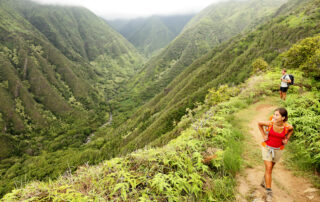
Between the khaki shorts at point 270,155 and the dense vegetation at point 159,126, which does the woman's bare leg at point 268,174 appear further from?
the dense vegetation at point 159,126

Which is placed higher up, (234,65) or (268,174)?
(234,65)

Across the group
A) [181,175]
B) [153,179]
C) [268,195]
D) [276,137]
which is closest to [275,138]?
[276,137]

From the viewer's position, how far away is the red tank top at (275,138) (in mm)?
4922

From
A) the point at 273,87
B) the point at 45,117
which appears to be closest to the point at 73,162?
the point at 45,117

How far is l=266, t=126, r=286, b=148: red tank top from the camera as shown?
4922mm

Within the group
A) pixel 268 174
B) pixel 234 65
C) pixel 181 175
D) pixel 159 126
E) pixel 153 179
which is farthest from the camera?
pixel 234 65

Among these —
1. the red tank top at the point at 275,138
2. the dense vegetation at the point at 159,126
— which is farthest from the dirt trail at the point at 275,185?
the red tank top at the point at 275,138

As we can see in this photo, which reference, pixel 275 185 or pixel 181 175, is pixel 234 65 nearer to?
pixel 275 185

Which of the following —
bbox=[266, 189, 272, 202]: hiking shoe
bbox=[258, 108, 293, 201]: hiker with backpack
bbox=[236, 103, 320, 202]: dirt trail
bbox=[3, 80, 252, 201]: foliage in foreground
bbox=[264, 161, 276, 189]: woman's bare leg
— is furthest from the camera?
bbox=[258, 108, 293, 201]: hiker with backpack

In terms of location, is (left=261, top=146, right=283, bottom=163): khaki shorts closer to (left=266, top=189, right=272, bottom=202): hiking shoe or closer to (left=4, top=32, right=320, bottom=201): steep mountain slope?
(left=4, top=32, right=320, bottom=201): steep mountain slope

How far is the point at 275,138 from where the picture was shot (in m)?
5.00

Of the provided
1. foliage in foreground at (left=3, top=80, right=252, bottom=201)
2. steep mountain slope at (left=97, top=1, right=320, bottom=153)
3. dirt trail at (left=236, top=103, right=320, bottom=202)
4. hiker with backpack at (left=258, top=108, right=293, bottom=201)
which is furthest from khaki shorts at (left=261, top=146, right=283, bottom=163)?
steep mountain slope at (left=97, top=1, right=320, bottom=153)

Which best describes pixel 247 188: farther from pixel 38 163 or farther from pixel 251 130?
pixel 38 163

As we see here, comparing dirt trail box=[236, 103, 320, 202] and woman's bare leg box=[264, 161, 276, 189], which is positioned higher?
woman's bare leg box=[264, 161, 276, 189]
